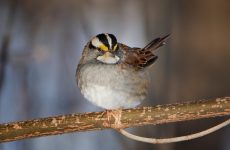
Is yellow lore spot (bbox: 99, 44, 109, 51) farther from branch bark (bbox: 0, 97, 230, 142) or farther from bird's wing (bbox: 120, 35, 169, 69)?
branch bark (bbox: 0, 97, 230, 142)

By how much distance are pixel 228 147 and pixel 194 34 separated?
0.54 metres

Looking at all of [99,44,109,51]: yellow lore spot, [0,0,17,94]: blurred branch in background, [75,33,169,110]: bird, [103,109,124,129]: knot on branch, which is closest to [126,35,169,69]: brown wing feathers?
[75,33,169,110]: bird

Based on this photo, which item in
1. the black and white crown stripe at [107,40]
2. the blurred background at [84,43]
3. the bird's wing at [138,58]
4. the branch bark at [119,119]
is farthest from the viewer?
the blurred background at [84,43]

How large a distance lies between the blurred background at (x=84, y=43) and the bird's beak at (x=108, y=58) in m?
0.65

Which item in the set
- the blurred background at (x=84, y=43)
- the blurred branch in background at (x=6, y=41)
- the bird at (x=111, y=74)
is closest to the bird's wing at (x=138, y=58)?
the bird at (x=111, y=74)

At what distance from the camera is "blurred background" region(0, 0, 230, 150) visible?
225 centimetres

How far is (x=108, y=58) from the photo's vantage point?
1.59 m

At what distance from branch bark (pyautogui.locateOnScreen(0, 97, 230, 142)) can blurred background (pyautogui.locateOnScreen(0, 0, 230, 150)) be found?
94 cm

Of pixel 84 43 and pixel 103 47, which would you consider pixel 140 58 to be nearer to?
pixel 103 47

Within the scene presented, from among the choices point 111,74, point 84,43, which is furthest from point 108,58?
point 84,43

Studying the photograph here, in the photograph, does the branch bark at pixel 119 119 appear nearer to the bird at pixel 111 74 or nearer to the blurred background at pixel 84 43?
the bird at pixel 111 74

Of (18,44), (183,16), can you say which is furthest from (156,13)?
(18,44)

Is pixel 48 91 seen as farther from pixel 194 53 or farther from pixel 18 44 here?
pixel 194 53

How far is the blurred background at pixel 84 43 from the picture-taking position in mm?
2252
